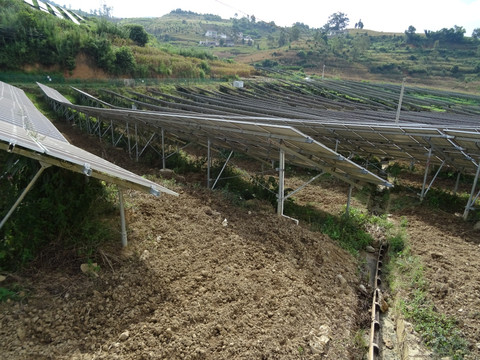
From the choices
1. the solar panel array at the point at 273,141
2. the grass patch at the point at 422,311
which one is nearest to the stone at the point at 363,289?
the grass patch at the point at 422,311

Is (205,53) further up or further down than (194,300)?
further up

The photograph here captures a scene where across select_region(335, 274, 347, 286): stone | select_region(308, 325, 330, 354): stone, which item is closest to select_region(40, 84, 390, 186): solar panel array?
select_region(335, 274, 347, 286): stone

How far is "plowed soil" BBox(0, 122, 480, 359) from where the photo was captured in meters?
4.32

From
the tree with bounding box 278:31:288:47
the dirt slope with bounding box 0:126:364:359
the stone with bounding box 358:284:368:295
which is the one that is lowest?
the stone with bounding box 358:284:368:295

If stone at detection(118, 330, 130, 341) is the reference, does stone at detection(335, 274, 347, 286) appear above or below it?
below

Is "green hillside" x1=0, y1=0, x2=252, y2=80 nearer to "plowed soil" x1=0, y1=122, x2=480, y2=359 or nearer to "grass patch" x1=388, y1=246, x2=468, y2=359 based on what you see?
"plowed soil" x1=0, y1=122, x2=480, y2=359

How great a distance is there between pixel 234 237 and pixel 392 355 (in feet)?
12.7

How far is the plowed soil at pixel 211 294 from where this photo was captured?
4324 mm

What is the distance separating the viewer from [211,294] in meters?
5.47

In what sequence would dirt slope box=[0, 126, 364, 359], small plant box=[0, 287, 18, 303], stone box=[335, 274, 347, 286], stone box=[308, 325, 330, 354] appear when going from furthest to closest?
stone box=[335, 274, 347, 286]
stone box=[308, 325, 330, 354]
small plant box=[0, 287, 18, 303]
dirt slope box=[0, 126, 364, 359]

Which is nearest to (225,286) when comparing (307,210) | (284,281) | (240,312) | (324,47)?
(240,312)

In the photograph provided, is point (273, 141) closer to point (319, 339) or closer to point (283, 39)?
point (319, 339)

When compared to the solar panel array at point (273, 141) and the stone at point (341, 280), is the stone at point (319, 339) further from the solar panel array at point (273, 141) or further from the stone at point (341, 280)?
the solar panel array at point (273, 141)

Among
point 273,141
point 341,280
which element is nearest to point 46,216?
point 273,141
